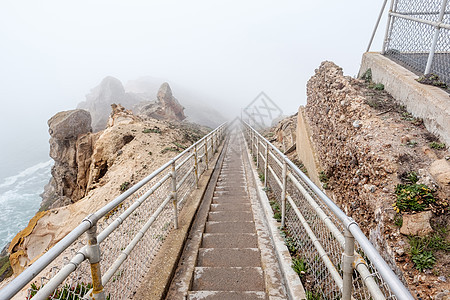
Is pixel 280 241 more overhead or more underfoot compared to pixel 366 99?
more underfoot

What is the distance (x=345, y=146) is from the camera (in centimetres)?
454

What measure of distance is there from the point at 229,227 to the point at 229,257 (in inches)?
36.7

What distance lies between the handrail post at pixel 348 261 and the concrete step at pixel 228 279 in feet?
4.14

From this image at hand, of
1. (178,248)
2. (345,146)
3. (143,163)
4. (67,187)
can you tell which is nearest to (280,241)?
(178,248)

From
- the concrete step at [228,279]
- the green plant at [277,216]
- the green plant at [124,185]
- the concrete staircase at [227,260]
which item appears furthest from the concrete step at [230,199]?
the green plant at [124,185]

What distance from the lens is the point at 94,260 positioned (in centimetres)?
166

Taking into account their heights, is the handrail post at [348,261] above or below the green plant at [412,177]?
below

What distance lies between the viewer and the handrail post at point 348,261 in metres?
1.47

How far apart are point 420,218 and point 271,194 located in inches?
110

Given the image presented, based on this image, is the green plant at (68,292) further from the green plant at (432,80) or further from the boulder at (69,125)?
the boulder at (69,125)

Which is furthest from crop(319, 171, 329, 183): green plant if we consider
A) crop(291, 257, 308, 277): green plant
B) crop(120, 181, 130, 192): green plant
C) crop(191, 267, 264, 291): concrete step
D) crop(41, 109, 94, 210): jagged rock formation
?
crop(41, 109, 94, 210): jagged rock formation

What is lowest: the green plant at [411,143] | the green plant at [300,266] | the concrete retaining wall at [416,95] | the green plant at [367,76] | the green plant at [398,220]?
the green plant at [300,266]

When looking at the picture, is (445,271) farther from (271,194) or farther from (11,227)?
(11,227)

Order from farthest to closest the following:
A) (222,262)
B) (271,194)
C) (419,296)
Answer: (271,194)
(222,262)
(419,296)
